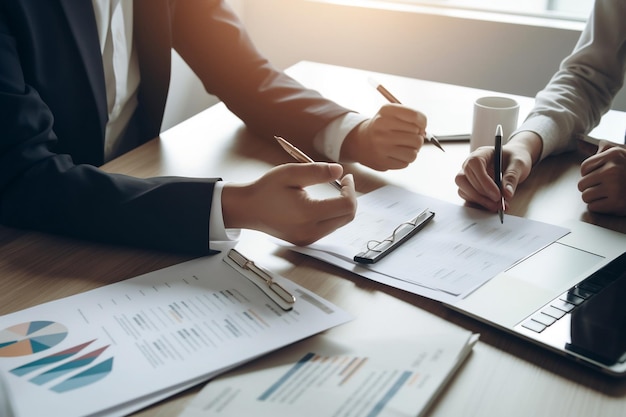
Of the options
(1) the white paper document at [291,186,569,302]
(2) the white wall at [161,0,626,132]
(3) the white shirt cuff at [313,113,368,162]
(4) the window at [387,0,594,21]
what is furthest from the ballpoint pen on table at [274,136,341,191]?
(4) the window at [387,0,594,21]

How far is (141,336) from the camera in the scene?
0.77 metres

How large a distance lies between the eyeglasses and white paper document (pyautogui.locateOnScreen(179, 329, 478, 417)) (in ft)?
0.26

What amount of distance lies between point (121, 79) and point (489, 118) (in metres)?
0.77

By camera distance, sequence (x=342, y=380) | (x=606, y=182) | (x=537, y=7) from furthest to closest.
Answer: (x=537, y=7)
(x=606, y=182)
(x=342, y=380)

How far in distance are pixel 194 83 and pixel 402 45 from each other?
985 mm

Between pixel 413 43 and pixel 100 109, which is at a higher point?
pixel 100 109

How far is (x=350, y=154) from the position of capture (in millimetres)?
1312

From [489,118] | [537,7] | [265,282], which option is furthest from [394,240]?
[537,7]

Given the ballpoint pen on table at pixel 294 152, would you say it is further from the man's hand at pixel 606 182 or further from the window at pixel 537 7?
the window at pixel 537 7

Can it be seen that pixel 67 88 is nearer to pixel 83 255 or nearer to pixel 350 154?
pixel 83 255

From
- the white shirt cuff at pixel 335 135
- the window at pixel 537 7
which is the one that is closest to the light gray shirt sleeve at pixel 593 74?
the white shirt cuff at pixel 335 135

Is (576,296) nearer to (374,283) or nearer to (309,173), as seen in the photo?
(374,283)

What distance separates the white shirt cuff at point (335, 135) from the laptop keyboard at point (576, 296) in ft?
1.87

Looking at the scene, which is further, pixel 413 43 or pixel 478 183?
pixel 413 43
